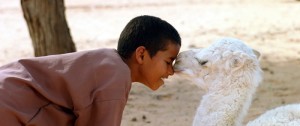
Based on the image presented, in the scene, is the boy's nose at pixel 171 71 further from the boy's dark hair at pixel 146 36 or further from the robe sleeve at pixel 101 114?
the robe sleeve at pixel 101 114

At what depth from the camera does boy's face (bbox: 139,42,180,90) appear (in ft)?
11.8

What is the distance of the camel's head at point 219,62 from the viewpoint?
12.4ft

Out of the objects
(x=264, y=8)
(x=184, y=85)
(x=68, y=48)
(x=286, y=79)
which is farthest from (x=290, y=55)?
(x=264, y=8)

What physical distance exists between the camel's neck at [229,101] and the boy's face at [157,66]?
0.36m

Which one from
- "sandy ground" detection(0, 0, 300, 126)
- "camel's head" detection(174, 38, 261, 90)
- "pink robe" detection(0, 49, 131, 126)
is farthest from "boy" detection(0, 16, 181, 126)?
"sandy ground" detection(0, 0, 300, 126)

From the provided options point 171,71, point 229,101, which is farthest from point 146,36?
point 229,101

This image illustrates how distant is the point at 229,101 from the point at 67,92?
A: 100cm

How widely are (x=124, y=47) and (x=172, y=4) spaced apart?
11422 millimetres

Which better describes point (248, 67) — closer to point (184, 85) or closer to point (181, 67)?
point (181, 67)

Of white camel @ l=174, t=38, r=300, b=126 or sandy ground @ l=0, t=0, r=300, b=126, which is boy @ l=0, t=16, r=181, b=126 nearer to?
white camel @ l=174, t=38, r=300, b=126

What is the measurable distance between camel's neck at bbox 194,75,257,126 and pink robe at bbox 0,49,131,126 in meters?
0.72

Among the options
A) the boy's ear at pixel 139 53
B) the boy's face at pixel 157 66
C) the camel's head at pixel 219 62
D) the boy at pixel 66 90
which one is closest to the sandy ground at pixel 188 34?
the camel's head at pixel 219 62

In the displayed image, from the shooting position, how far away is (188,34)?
429 inches

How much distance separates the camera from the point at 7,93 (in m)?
3.29
